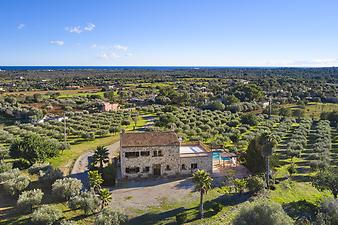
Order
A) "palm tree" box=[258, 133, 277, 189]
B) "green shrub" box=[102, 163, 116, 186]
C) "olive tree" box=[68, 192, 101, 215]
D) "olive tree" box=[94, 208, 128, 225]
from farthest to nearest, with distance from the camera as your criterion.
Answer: "green shrub" box=[102, 163, 116, 186] → "palm tree" box=[258, 133, 277, 189] → "olive tree" box=[68, 192, 101, 215] → "olive tree" box=[94, 208, 128, 225]

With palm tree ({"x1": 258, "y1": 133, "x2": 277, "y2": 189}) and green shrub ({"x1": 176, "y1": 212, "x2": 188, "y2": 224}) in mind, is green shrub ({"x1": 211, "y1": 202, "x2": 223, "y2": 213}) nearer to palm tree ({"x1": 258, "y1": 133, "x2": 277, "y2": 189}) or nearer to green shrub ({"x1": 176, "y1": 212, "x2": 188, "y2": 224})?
green shrub ({"x1": 176, "y1": 212, "x2": 188, "y2": 224})

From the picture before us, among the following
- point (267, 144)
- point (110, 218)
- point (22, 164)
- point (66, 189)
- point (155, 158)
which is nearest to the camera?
point (110, 218)

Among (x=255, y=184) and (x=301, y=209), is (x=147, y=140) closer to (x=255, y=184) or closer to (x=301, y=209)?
(x=255, y=184)

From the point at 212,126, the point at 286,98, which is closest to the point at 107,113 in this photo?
the point at 212,126

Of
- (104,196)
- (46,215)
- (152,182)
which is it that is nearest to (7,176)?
(46,215)

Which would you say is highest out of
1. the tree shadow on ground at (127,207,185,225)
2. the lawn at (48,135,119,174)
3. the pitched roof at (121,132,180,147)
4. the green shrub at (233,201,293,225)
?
the pitched roof at (121,132,180,147)

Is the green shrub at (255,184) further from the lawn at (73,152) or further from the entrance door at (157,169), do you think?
the lawn at (73,152)

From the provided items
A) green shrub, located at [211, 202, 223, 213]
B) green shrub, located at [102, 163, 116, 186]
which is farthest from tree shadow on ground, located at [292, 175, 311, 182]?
green shrub, located at [102, 163, 116, 186]
